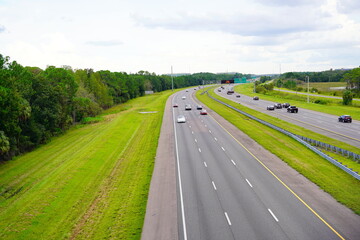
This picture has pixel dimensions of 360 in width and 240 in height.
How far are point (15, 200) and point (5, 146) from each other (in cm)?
1054

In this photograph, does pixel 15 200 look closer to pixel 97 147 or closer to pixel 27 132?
pixel 97 147

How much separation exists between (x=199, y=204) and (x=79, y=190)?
34.5 ft

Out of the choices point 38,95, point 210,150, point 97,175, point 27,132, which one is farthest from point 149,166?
point 38,95

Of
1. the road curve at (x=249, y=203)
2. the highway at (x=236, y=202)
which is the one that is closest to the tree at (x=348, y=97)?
the road curve at (x=249, y=203)

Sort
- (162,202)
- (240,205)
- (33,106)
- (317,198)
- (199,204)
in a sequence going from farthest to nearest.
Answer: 1. (33,106)
2. (162,202)
3. (317,198)
4. (199,204)
5. (240,205)

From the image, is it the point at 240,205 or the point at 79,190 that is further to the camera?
the point at 79,190

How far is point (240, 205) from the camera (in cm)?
1998

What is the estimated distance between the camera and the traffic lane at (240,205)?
1636cm

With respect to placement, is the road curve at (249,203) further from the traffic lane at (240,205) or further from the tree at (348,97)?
the tree at (348,97)

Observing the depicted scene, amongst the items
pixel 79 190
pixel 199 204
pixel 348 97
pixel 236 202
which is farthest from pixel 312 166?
pixel 348 97

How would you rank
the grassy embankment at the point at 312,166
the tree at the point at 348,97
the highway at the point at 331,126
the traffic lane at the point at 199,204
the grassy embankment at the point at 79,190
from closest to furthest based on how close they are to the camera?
the traffic lane at the point at 199,204 → the grassy embankment at the point at 79,190 → the grassy embankment at the point at 312,166 → the highway at the point at 331,126 → the tree at the point at 348,97

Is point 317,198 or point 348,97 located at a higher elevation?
point 348,97

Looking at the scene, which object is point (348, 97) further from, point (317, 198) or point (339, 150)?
point (317, 198)

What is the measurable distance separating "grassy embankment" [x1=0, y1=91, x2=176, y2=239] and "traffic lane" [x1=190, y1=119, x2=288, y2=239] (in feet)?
17.8
